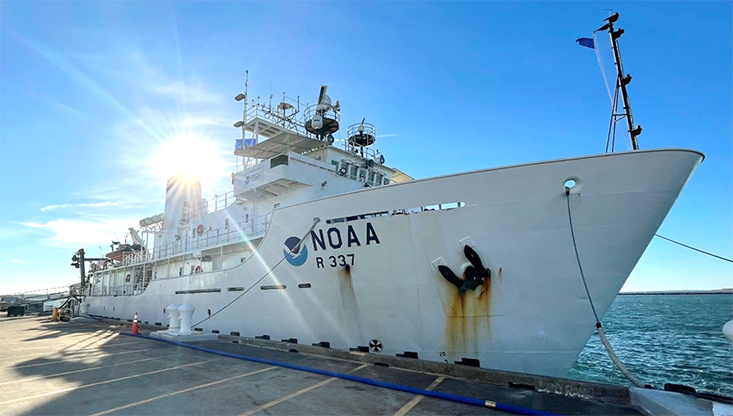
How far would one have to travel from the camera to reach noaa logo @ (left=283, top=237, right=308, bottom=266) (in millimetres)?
9125

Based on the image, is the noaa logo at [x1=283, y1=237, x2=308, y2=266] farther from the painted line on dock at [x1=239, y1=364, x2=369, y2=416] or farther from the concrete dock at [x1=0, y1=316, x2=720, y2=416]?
the painted line on dock at [x1=239, y1=364, x2=369, y2=416]

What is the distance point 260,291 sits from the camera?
34.8 ft

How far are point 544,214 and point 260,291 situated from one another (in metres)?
7.58

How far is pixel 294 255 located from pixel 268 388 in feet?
13.0

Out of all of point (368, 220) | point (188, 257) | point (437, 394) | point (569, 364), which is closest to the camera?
point (437, 394)

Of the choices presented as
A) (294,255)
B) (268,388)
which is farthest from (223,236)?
(268,388)

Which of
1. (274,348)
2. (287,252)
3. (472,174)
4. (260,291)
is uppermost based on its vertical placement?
(472,174)

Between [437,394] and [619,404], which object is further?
[437,394]

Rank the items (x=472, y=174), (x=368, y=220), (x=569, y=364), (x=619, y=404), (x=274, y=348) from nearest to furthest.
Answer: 1. (x=619, y=404)
2. (x=569, y=364)
3. (x=472, y=174)
4. (x=368, y=220)
5. (x=274, y=348)

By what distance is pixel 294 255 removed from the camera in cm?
932

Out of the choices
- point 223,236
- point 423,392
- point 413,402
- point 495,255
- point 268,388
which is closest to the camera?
point 413,402

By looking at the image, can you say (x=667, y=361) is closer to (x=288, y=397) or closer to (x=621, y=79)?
(x=621, y=79)

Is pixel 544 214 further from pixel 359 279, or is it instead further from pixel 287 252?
pixel 287 252

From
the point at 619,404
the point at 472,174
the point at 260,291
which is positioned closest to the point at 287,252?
the point at 260,291
